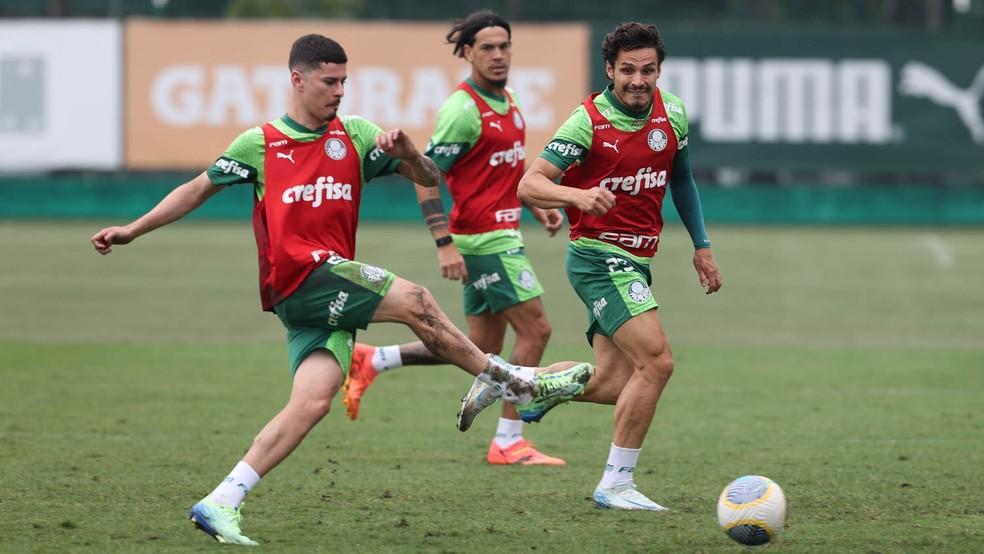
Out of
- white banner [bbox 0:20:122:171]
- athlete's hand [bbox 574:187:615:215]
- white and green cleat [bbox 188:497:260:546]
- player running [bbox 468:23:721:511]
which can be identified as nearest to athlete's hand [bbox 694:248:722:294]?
player running [bbox 468:23:721:511]

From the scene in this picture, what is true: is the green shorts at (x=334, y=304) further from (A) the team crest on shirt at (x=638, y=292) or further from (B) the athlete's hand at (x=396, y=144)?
(A) the team crest on shirt at (x=638, y=292)

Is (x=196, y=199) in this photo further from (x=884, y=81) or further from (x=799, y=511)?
(x=884, y=81)

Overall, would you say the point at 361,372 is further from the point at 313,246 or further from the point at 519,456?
the point at 313,246

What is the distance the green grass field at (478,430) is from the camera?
7117mm

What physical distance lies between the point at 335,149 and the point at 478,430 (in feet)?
12.4

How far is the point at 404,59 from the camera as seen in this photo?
30.5m

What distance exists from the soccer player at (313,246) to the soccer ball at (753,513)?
106 cm

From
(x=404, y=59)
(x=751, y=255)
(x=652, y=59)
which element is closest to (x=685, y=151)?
(x=652, y=59)

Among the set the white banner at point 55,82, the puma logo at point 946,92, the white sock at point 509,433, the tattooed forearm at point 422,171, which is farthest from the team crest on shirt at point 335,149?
the puma logo at point 946,92

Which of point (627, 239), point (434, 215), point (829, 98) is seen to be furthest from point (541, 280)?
point (627, 239)

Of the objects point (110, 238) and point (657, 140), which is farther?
point (657, 140)

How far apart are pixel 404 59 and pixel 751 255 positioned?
944 centimetres

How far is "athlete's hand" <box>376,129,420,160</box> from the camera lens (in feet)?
22.5

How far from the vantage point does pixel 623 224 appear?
305 inches
